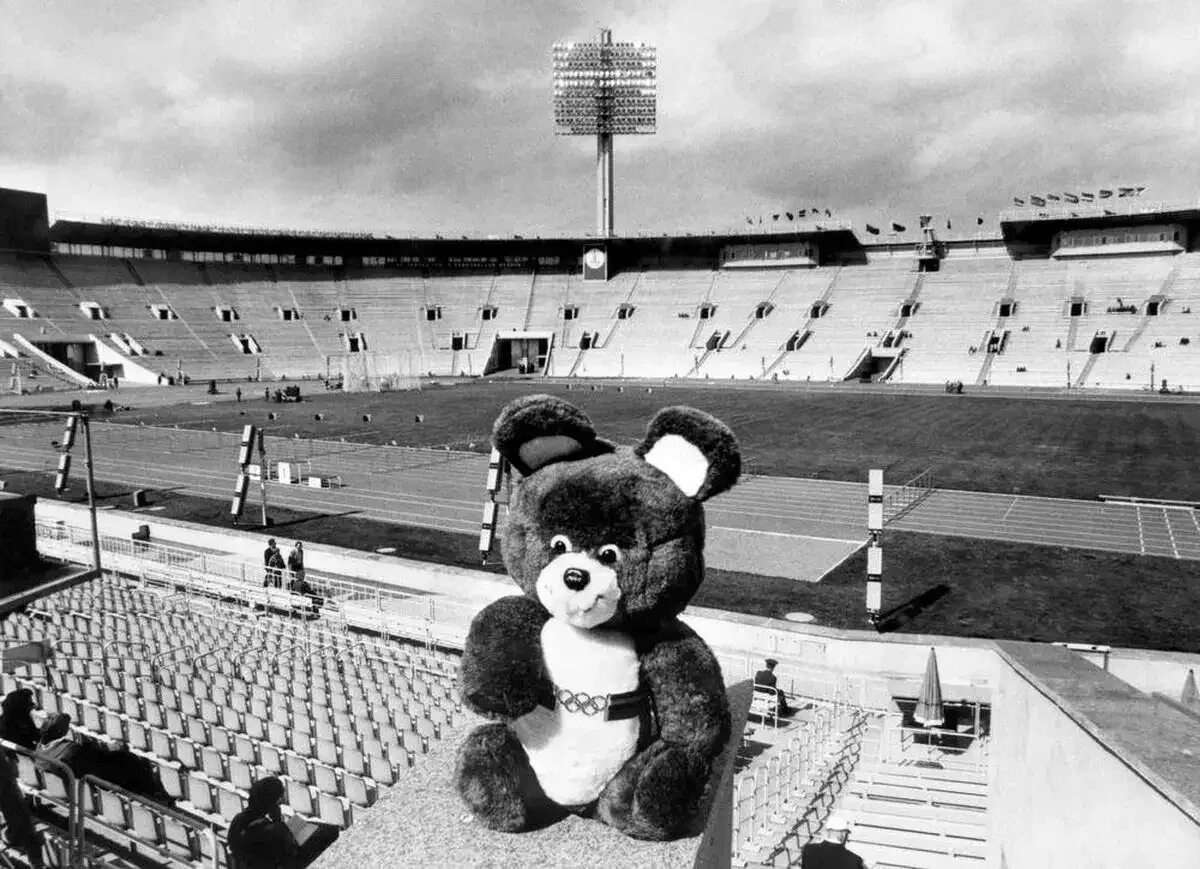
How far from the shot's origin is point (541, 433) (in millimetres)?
3885

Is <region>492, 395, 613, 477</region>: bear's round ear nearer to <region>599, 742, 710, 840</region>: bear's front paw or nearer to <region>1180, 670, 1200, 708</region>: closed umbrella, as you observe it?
<region>599, 742, 710, 840</region>: bear's front paw

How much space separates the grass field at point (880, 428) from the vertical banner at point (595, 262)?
33.2 metres

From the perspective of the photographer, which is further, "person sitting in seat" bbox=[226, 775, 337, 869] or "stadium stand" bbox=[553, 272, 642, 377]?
"stadium stand" bbox=[553, 272, 642, 377]

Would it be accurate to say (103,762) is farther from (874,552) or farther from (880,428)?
(880,428)

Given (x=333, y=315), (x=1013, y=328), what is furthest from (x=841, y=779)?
(x=333, y=315)

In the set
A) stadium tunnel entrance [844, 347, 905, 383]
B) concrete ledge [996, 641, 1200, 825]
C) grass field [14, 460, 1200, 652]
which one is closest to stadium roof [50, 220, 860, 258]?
stadium tunnel entrance [844, 347, 905, 383]

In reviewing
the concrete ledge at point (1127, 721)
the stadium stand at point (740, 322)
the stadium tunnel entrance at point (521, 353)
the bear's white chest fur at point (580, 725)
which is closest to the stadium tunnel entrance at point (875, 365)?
the stadium stand at point (740, 322)

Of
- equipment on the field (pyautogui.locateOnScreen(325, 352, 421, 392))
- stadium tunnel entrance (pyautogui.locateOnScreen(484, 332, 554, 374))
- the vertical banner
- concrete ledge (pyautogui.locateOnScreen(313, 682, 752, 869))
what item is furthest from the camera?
the vertical banner

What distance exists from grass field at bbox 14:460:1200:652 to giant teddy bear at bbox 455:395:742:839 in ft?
34.2

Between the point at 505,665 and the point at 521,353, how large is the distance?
83.7 m

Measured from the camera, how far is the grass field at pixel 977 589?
13.0 meters

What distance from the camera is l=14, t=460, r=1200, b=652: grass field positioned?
13.0 metres

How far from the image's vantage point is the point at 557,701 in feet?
12.2

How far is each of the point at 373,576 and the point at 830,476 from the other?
1590 cm
